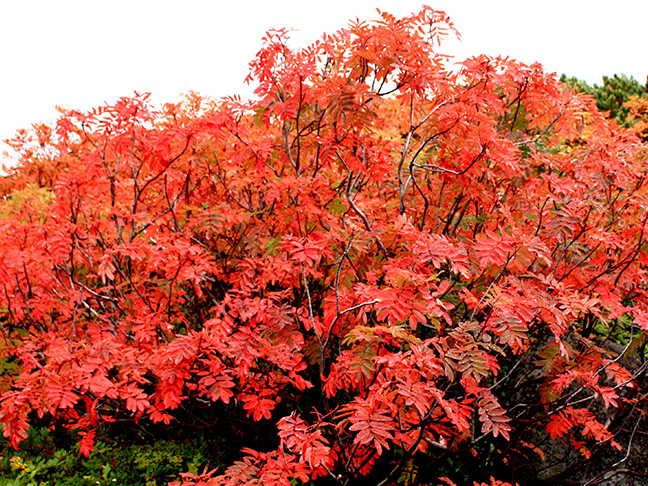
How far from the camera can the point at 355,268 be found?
4.38m

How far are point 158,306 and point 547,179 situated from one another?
3.84 m

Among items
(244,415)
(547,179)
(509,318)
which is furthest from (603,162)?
(244,415)

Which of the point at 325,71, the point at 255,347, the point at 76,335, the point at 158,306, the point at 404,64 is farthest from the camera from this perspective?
the point at 76,335

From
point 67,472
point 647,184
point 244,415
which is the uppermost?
point 647,184

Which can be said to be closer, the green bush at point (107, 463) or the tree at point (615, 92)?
the green bush at point (107, 463)

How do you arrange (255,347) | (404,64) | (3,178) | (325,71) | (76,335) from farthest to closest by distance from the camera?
(3,178), (76,335), (325,71), (255,347), (404,64)

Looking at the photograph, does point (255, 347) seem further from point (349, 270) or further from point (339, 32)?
point (339, 32)

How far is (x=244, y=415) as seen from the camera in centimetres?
522

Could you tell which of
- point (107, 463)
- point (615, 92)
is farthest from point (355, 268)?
point (615, 92)

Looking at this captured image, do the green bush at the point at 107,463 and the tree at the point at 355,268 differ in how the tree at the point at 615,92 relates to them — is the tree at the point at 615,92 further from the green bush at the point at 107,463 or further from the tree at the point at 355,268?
the green bush at the point at 107,463

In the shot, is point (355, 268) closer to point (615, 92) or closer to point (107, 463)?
point (107, 463)

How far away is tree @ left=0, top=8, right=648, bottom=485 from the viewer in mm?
3404

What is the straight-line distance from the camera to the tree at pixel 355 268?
3404 millimetres

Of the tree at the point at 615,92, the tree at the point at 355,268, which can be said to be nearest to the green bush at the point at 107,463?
the tree at the point at 355,268
